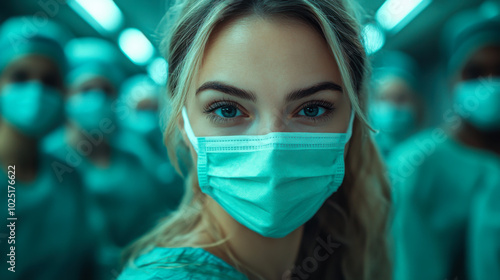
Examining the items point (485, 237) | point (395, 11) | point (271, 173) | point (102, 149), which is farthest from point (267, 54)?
point (102, 149)

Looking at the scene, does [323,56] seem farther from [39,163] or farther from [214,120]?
[39,163]

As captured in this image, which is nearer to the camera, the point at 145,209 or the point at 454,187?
the point at 454,187

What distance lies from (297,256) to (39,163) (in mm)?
1161

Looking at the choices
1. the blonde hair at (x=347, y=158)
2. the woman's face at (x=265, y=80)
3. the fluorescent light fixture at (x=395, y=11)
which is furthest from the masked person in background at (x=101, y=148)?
the fluorescent light fixture at (x=395, y=11)

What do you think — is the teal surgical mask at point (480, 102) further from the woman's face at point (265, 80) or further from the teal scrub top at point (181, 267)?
the teal scrub top at point (181, 267)

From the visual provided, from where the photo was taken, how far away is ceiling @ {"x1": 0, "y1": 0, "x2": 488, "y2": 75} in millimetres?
1410

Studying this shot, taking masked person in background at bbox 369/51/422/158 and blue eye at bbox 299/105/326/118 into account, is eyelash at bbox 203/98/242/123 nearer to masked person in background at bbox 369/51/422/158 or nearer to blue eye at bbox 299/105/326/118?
blue eye at bbox 299/105/326/118

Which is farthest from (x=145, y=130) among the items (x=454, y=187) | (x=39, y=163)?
(x=454, y=187)

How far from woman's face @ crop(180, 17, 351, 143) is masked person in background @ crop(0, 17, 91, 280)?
927 millimetres

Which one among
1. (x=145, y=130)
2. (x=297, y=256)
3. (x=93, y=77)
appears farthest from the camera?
(x=145, y=130)

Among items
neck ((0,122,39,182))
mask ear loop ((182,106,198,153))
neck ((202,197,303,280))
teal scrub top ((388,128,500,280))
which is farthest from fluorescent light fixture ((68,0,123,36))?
teal scrub top ((388,128,500,280))

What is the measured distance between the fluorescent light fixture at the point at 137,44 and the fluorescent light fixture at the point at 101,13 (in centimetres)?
7

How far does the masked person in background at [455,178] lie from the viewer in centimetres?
140

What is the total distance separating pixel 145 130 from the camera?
10.7ft
